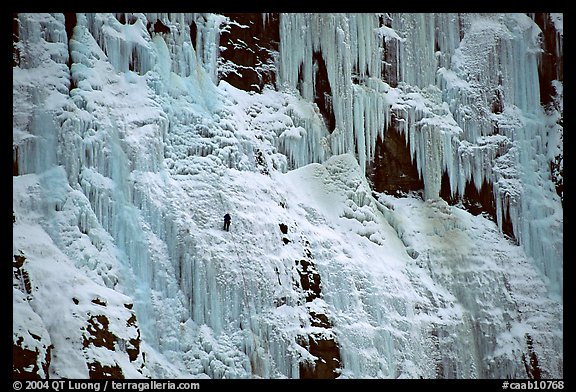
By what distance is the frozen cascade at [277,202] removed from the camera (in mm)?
25906

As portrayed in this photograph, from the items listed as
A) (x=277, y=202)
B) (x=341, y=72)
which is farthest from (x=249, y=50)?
(x=277, y=202)

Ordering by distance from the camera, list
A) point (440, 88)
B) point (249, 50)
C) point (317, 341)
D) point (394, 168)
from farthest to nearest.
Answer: point (440, 88) < point (394, 168) < point (249, 50) < point (317, 341)

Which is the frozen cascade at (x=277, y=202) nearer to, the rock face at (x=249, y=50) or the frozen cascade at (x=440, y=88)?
the frozen cascade at (x=440, y=88)

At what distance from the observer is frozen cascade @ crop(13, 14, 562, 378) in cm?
2591

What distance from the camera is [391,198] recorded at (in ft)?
101

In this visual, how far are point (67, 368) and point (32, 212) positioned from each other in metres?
3.64

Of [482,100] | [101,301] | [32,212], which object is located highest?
[482,100]

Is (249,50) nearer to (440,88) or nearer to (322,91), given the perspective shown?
(322,91)

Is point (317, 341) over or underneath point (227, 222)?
underneath

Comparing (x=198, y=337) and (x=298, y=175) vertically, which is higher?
(x=298, y=175)

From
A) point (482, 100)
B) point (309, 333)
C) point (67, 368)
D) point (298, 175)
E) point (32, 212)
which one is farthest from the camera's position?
point (482, 100)

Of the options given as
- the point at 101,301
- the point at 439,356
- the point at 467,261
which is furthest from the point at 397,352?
the point at 101,301

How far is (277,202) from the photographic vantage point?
1114 inches

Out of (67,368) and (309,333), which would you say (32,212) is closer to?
(67,368)
